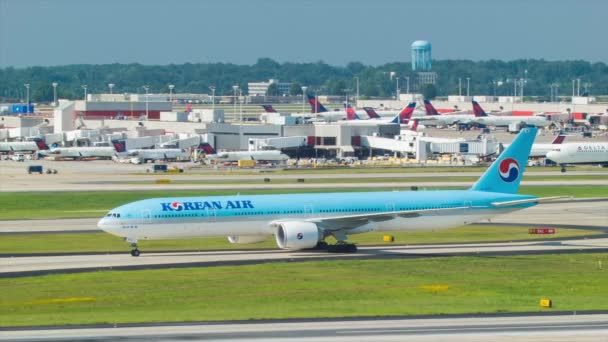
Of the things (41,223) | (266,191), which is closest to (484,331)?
(41,223)

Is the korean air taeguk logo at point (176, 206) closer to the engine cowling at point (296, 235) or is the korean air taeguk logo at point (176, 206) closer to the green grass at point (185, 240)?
the green grass at point (185, 240)

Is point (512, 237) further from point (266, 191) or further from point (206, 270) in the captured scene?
point (266, 191)

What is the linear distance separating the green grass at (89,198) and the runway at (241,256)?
97.3 feet

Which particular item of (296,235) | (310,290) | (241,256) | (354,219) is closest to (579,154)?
(354,219)

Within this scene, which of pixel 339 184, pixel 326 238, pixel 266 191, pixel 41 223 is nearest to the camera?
pixel 326 238

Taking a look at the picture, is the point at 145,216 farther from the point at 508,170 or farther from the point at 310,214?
the point at 508,170

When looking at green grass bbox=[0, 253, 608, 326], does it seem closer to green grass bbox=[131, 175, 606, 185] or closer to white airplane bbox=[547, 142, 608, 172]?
green grass bbox=[131, 175, 606, 185]

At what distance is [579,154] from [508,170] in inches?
3459

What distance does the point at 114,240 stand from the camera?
275ft

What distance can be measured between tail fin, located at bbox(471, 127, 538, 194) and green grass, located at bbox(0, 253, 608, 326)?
11196mm

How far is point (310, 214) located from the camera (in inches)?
3014

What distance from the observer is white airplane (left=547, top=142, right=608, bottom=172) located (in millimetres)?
167250

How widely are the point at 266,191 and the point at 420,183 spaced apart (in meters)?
21.6

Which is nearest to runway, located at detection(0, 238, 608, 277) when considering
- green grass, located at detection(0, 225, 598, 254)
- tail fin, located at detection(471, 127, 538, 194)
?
green grass, located at detection(0, 225, 598, 254)
